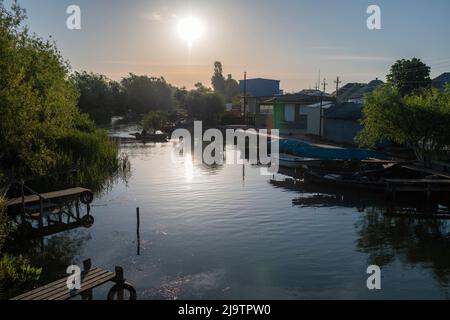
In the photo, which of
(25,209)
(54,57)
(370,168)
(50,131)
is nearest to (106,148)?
(54,57)

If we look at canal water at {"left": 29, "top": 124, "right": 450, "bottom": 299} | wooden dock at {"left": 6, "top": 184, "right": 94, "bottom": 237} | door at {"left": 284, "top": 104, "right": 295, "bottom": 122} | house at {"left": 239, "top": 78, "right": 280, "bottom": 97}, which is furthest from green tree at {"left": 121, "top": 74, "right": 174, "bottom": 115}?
wooden dock at {"left": 6, "top": 184, "right": 94, "bottom": 237}

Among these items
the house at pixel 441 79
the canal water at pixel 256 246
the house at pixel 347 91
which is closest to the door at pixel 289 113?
the house at pixel 347 91

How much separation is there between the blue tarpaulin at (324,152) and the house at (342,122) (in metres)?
8.67

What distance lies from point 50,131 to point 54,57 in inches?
586

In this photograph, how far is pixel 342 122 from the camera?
5325 centimetres

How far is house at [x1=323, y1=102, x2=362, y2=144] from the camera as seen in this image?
50.5 metres

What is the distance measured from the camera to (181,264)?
1712 cm

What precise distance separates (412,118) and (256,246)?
19329 millimetres

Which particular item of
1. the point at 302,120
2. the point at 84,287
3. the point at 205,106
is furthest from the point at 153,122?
the point at 84,287

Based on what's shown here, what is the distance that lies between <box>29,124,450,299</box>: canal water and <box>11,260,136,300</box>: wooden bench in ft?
5.55

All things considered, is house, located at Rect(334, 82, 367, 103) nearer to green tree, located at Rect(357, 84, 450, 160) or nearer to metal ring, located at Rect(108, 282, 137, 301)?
green tree, located at Rect(357, 84, 450, 160)

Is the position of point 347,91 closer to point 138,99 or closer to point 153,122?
point 153,122

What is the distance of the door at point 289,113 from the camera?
2916 inches
